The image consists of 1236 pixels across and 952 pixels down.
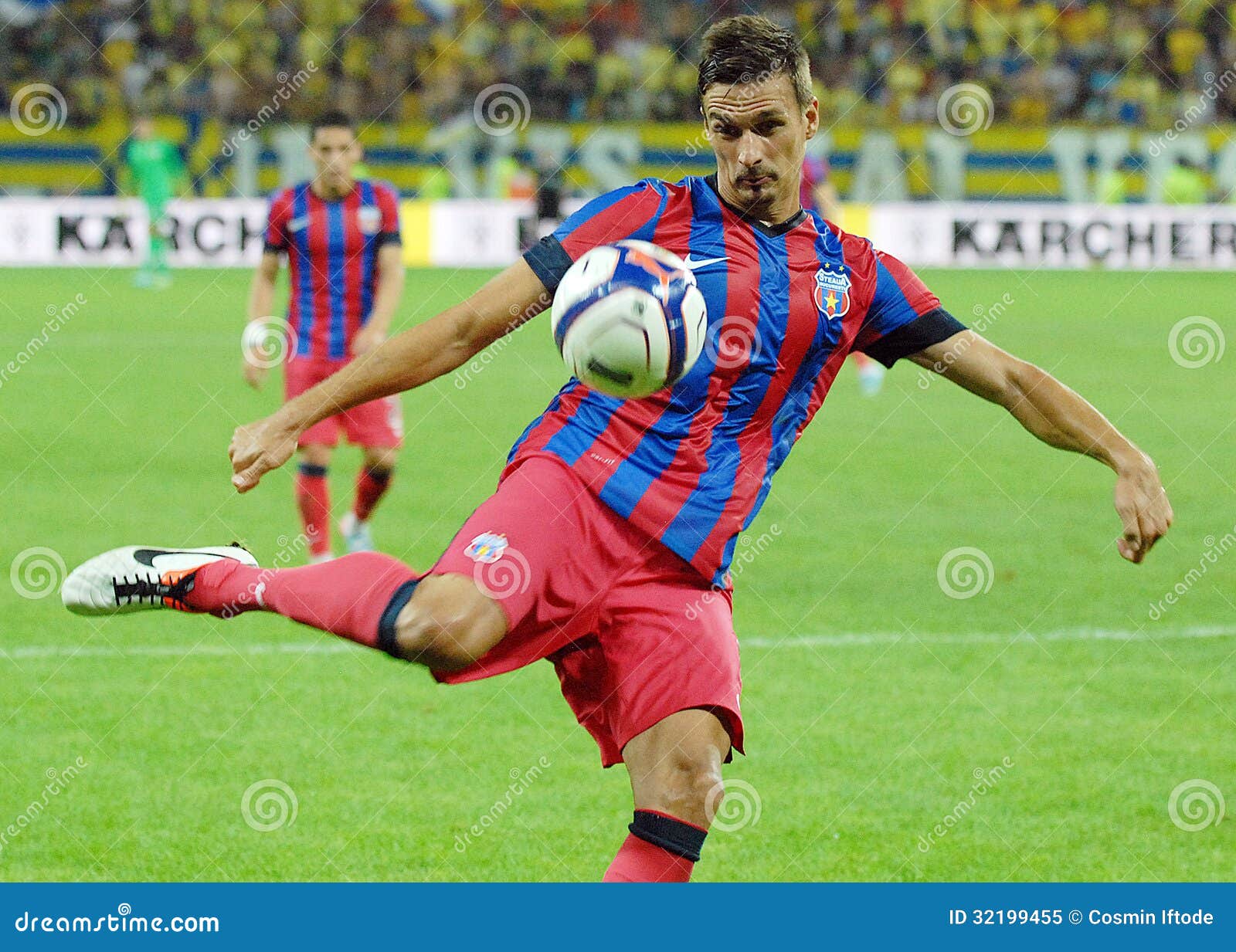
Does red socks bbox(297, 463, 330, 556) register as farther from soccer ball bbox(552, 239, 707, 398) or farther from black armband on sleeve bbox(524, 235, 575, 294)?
soccer ball bbox(552, 239, 707, 398)

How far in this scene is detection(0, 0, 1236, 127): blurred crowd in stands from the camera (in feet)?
102

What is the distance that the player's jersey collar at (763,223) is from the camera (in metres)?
4.08

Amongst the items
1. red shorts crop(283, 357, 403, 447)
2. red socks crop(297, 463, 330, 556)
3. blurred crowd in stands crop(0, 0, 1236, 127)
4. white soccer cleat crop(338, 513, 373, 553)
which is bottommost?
white soccer cleat crop(338, 513, 373, 553)

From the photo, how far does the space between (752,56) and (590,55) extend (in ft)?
95.5

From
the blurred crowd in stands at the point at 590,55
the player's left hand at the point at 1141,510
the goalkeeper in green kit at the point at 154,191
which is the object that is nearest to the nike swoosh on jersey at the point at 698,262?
the player's left hand at the point at 1141,510

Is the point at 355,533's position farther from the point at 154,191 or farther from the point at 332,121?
the point at 154,191

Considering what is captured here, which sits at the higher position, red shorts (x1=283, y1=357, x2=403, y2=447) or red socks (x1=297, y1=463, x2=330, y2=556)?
red shorts (x1=283, y1=357, x2=403, y2=447)

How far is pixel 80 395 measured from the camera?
14.4 meters

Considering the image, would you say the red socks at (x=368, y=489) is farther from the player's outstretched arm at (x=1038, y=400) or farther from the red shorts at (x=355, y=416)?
the player's outstretched arm at (x=1038, y=400)

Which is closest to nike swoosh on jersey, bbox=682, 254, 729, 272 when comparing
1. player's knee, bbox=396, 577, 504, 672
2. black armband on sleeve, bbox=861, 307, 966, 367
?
black armband on sleeve, bbox=861, 307, 966, 367

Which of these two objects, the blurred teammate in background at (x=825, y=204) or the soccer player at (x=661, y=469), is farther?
the blurred teammate in background at (x=825, y=204)

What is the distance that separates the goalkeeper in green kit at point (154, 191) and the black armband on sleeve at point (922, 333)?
1963cm

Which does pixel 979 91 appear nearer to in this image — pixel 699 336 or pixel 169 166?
pixel 169 166

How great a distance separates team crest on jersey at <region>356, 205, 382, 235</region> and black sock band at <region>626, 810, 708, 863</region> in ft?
19.0
